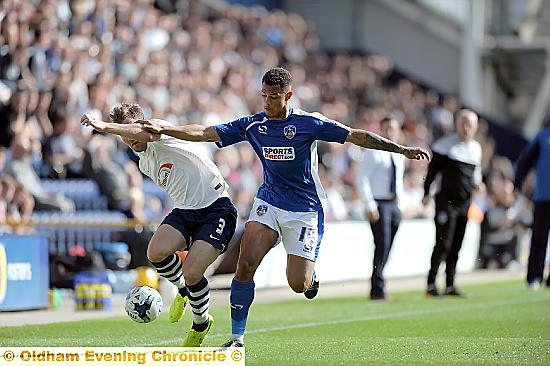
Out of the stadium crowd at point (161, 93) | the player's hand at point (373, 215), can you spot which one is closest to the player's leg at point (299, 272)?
the player's hand at point (373, 215)

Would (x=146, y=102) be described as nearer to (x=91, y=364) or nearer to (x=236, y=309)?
(x=236, y=309)

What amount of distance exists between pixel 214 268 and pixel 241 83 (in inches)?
336

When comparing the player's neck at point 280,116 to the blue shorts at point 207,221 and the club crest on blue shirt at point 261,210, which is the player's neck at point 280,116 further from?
the blue shorts at point 207,221

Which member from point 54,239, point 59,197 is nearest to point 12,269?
point 54,239

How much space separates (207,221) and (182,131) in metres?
1.21

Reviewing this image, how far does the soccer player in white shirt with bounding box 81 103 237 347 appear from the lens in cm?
1023

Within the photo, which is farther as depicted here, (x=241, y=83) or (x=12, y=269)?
(x=241, y=83)

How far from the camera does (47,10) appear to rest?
20703 millimetres

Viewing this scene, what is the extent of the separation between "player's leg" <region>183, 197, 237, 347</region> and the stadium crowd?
6949 mm

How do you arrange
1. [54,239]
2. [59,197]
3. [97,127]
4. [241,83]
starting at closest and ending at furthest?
[97,127] < [54,239] < [59,197] < [241,83]

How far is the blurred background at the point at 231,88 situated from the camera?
18594 millimetres

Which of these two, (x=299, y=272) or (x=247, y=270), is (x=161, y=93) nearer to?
(x=299, y=272)

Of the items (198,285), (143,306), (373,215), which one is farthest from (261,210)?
(373,215)


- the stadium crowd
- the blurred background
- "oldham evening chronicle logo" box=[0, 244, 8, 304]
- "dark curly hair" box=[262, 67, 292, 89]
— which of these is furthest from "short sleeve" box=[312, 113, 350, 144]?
the stadium crowd
